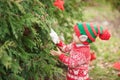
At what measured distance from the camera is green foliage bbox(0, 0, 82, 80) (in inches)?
130

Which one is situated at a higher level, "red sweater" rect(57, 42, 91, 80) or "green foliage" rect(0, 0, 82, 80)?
"green foliage" rect(0, 0, 82, 80)

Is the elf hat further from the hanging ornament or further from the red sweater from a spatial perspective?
the hanging ornament

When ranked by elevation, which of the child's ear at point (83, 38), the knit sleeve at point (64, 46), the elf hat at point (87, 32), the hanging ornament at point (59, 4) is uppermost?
the hanging ornament at point (59, 4)

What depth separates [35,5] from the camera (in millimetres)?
3688

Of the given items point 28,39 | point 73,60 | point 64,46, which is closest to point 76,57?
point 73,60

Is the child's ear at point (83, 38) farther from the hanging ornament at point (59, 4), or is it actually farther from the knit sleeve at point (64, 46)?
the hanging ornament at point (59, 4)

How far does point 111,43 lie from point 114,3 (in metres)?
2.30

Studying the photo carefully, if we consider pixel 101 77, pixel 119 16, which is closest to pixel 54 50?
pixel 101 77

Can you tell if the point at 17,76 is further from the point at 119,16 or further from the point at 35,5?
the point at 119,16

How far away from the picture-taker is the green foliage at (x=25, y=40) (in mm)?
3305

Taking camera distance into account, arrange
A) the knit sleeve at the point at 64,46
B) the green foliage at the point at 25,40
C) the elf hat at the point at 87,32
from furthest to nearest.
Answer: the knit sleeve at the point at 64,46 < the elf hat at the point at 87,32 < the green foliage at the point at 25,40

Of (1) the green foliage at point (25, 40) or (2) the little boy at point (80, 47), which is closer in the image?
(1) the green foliage at point (25, 40)

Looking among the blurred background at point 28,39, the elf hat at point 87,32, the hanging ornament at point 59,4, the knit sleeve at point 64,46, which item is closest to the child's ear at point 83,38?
the elf hat at point 87,32

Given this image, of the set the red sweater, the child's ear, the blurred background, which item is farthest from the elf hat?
the blurred background
